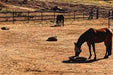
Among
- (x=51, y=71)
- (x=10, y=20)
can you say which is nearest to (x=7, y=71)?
(x=51, y=71)

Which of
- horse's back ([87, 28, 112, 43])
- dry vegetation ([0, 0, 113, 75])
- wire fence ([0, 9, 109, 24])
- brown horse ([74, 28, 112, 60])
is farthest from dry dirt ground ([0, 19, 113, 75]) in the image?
wire fence ([0, 9, 109, 24])

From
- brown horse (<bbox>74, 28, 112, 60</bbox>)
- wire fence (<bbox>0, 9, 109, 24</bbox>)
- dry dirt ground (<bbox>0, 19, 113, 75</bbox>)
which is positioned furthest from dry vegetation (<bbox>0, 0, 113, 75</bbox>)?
wire fence (<bbox>0, 9, 109, 24</bbox>)

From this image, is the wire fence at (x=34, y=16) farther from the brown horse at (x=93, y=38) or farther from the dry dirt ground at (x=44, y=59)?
the brown horse at (x=93, y=38)

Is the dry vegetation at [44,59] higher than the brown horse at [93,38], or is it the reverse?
the brown horse at [93,38]

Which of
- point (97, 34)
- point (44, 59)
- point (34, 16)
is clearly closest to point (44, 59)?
point (44, 59)

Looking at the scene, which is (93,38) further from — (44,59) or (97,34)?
(44,59)

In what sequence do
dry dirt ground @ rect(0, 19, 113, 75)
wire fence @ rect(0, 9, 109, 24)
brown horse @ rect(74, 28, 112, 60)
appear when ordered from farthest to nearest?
wire fence @ rect(0, 9, 109, 24) < brown horse @ rect(74, 28, 112, 60) < dry dirt ground @ rect(0, 19, 113, 75)

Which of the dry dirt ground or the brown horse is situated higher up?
the brown horse

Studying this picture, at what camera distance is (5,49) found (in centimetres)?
1508

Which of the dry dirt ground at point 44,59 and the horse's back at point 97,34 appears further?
the horse's back at point 97,34

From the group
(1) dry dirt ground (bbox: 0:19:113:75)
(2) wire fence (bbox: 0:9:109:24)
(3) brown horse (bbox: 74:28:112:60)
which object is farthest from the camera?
(2) wire fence (bbox: 0:9:109:24)

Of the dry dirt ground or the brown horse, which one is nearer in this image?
the dry dirt ground

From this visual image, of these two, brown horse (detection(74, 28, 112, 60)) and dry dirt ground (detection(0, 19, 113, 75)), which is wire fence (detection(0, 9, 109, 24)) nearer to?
dry dirt ground (detection(0, 19, 113, 75))

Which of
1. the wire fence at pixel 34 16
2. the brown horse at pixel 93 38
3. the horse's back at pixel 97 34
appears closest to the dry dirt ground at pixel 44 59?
the brown horse at pixel 93 38
